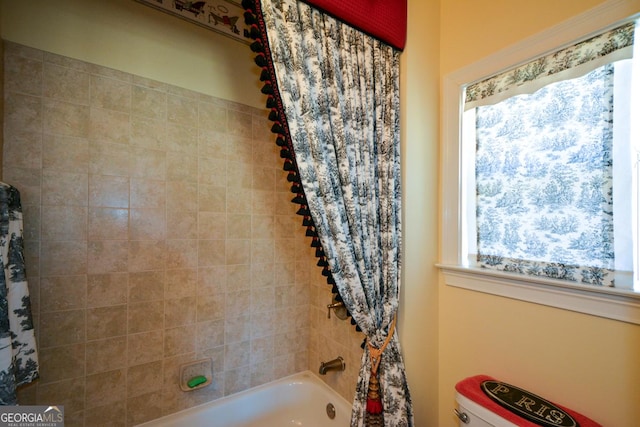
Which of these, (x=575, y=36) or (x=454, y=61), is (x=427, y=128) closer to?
(x=454, y=61)

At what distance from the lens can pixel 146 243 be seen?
1399 millimetres

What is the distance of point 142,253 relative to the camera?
139 centimetres

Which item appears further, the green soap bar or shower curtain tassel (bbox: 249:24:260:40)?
the green soap bar

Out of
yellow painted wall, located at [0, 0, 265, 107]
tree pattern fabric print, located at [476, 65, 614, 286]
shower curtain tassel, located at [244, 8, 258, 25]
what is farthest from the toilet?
yellow painted wall, located at [0, 0, 265, 107]

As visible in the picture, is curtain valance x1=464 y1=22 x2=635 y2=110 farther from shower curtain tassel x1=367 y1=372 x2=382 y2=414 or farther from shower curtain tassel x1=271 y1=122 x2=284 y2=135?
shower curtain tassel x1=367 y1=372 x2=382 y2=414

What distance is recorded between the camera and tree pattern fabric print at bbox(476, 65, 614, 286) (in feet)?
3.05

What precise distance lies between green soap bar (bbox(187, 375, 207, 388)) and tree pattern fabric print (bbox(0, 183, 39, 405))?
27.0 inches

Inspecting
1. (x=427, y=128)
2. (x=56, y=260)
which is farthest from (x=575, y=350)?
(x=56, y=260)

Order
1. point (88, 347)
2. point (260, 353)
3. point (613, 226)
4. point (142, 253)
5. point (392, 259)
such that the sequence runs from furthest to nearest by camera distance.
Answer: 1. point (260, 353)
2. point (142, 253)
3. point (88, 347)
4. point (392, 259)
5. point (613, 226)

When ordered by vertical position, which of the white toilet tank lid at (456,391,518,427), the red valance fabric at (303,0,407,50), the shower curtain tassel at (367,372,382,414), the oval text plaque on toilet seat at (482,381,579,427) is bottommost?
the shower curtain tassel at (367,372,382,414)

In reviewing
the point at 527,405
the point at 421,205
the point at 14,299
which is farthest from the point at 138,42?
the point at 527,405

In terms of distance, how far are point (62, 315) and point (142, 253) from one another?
416 millimetres

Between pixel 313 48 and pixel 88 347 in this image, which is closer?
pixel 313 48

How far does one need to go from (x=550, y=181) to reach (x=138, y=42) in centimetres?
215
